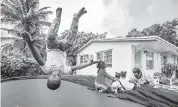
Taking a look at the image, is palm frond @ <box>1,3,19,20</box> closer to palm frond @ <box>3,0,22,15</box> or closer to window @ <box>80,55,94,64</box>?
palm frond @ <box>3,0,22,15</box>

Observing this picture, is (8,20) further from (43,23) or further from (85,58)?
(85,58)

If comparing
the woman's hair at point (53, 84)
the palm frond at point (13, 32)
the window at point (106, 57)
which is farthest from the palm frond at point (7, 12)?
the window at point (106, 57)

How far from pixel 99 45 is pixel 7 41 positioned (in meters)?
0.85

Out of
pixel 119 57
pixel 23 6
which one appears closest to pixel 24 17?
pixel 23 6

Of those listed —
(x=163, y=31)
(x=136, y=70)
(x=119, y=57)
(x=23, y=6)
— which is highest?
(x=23, y=6)

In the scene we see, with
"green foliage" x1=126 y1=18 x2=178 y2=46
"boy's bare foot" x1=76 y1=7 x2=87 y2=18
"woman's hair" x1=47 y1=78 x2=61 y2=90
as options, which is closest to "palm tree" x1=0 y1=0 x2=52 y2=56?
"boy's bare foot" x1=76 y1=7 x2=87 y2=18

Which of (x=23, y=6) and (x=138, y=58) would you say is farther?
(x=23, y=6)

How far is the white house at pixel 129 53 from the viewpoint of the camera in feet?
4.95

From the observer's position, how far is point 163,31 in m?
1.54

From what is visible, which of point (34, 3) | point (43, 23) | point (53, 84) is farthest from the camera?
point (34, 3)

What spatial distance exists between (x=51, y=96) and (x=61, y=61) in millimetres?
295

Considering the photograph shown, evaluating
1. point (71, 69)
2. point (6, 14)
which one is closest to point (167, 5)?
point (71, 69)

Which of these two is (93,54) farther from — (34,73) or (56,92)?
(34,73)

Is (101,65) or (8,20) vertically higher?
(8,20)
